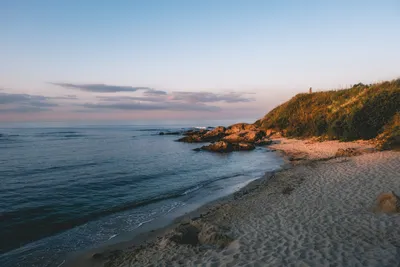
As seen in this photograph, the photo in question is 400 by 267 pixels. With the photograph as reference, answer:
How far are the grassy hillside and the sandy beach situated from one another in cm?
1370

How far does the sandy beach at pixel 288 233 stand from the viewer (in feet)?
23.6

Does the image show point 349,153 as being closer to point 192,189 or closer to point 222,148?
point 192,189

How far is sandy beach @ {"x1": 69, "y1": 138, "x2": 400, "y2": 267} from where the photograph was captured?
7180mm

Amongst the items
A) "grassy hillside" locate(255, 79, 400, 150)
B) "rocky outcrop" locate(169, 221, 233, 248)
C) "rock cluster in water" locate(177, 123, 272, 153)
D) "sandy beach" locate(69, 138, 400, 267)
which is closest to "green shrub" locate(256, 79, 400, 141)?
"grassy hillside" locate(255, 79, 400, 150)

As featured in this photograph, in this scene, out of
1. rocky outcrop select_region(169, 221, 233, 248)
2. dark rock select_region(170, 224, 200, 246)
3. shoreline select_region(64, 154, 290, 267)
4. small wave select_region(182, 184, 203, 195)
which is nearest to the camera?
rocky outcrop select_region(169, 221, 233, 248)

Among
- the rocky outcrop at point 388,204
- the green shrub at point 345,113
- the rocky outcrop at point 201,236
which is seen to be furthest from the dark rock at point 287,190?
the green shrub at point 345,113

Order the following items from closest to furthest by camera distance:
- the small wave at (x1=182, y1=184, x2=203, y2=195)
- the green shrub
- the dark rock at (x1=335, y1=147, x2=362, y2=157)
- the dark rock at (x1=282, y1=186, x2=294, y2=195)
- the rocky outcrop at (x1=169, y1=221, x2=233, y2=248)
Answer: the rocky outcrop at (x1=169, y1=221, x2=233, y2=248)
the dark rock at (x1=282, y1=186, x2=294, y2=195)
the small wave at (x1=182, y1=184, x2=203, y2=195)
the dark rock at (x1=335, y1=147, x2=362, y2=157)
the green shrub

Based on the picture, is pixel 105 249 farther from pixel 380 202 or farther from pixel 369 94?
pixel 369 94

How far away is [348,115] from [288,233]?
2777 cm

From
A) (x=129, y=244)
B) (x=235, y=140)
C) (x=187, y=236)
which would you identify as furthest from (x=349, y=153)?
(x=235, y=140)

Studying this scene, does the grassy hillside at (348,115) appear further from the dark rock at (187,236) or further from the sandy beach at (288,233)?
the dark rock at (187,236)

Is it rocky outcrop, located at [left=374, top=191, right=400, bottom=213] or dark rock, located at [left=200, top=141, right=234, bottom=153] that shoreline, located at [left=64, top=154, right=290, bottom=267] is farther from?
dark rock, located at [left=200, top=141, right=234, bottom=153]

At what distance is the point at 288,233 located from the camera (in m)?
8.87

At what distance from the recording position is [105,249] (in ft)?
32.4
